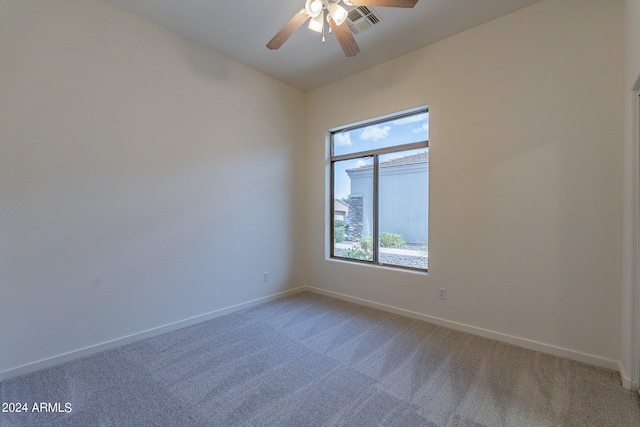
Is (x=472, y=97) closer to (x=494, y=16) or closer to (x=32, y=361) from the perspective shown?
(x=494, y=16)

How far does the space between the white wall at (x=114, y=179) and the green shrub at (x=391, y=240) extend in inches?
68.3

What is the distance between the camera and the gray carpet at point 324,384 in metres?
1.70

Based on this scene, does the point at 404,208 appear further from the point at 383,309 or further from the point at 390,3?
the point at 390,3

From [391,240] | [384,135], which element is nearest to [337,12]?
[384,135]

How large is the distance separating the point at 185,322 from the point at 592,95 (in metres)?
4.48

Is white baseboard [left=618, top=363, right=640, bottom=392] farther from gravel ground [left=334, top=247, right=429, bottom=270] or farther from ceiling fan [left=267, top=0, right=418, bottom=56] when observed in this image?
ceiling fan [left=267, top=0, right=418, bottom=56]

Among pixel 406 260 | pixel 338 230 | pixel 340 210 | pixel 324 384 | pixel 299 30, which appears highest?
pixel 299 30

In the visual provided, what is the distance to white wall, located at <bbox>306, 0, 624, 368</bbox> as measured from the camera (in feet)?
7.32

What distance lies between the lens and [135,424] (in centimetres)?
165

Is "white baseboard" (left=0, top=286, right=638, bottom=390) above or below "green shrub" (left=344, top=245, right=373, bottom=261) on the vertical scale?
below

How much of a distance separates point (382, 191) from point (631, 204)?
2.28 meters

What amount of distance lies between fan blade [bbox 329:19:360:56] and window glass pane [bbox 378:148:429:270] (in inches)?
60.1

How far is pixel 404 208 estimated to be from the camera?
3514mm

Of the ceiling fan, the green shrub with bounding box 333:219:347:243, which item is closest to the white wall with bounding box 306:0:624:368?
the green shrub with bounding box 333:219:347:243
